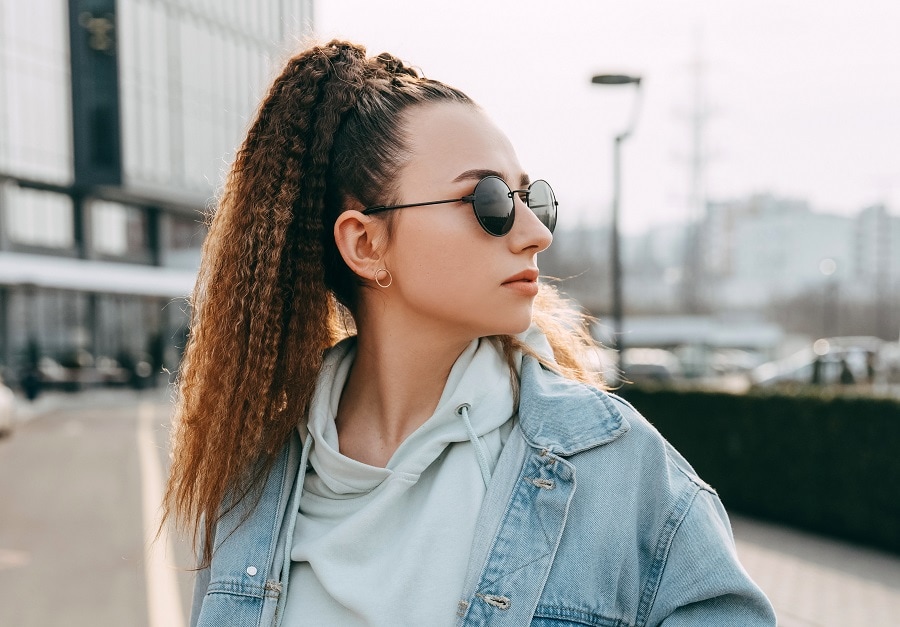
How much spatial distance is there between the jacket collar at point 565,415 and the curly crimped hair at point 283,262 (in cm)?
14

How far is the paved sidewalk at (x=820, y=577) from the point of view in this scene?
20.2 feet

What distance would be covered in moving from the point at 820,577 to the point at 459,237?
664 centimetres

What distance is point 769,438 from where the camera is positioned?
381 inches

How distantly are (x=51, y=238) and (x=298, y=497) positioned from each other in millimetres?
41047

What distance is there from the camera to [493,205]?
5.36 ft

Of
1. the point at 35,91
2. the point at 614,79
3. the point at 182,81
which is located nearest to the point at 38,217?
the point at 35,91

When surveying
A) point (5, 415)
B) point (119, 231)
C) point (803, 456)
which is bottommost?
point (5, 415)

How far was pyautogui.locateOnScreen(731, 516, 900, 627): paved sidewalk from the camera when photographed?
6.17m

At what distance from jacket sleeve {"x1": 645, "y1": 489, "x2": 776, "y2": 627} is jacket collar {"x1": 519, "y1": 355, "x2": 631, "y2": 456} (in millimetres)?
185

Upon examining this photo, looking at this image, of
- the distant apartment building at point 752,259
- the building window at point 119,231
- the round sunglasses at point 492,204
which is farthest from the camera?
the distant apartment building at point 752,259

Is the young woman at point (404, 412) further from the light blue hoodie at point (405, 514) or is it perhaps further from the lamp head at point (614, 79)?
the lamp head at point (614, 79)

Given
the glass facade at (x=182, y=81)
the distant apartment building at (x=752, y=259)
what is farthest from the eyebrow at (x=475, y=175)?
the distant apartment building at (x=752, y=259)

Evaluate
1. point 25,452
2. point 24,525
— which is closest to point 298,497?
point 24,525

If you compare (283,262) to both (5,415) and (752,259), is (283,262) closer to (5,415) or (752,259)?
(5,415)
